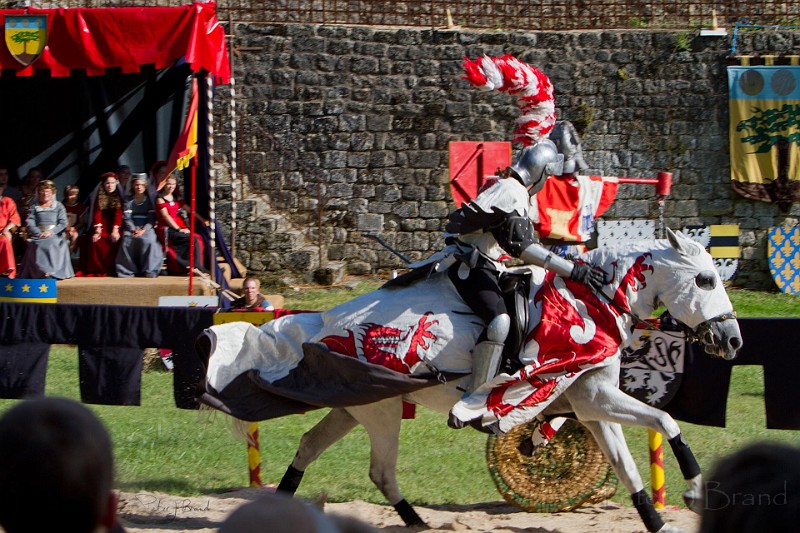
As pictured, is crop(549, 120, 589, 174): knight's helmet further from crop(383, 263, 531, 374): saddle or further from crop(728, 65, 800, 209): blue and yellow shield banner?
crop(728, 65, 800, 209): blue and yellow shield banner

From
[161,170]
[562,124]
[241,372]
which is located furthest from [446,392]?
[161,170]

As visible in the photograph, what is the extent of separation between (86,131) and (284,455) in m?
6.19

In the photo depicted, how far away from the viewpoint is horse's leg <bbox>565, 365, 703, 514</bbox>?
5234 mm

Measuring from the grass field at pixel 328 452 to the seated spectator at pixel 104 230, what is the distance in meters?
2.34

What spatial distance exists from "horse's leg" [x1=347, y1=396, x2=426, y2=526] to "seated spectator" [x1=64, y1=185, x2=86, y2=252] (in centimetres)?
Answer: 668

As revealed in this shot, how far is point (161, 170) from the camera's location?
11.6m

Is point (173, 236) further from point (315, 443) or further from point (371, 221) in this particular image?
point (315, 443)

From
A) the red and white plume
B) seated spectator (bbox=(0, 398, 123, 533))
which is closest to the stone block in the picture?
the red and white plume

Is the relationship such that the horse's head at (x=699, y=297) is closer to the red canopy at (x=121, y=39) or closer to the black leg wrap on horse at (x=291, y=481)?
the black leg wrap on horse at (x=291, y=481)

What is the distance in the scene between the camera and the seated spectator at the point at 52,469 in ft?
5.76

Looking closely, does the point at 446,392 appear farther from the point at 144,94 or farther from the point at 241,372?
the point at 144,94

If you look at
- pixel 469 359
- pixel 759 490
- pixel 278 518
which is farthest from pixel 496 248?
pixel 278 518

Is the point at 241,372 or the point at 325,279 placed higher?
the point at 241,372

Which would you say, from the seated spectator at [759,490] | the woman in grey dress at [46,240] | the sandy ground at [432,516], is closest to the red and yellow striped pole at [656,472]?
the sandy ground at [432,516]
